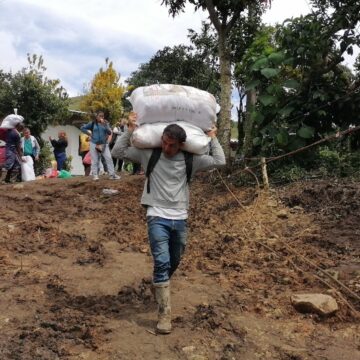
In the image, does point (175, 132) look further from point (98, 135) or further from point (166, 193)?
point (98, 135)

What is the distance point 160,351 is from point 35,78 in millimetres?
15315

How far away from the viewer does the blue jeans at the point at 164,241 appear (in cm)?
377

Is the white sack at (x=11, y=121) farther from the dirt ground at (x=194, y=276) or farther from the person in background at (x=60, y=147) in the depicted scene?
the person in background at (x=60, y=147)

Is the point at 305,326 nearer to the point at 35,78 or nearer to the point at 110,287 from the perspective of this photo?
the point at 110,287

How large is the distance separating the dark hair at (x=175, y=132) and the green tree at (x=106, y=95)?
23.4m

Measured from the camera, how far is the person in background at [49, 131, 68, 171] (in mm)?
13156

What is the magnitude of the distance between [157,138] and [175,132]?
22cm

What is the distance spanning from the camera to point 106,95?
28.5 meters

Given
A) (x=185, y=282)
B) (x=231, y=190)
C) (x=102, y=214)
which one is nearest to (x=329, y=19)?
(x=231, y=190)

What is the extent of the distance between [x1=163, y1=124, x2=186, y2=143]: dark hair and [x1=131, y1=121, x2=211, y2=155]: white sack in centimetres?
12

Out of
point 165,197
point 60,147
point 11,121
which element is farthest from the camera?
point 60,147

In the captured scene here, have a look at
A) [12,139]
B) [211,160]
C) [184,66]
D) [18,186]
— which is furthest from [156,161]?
[184,66]

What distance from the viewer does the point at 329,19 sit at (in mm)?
9273

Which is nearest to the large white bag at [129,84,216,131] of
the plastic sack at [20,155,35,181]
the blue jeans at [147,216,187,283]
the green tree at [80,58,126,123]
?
the blue jeans at [147,216,187,283]
